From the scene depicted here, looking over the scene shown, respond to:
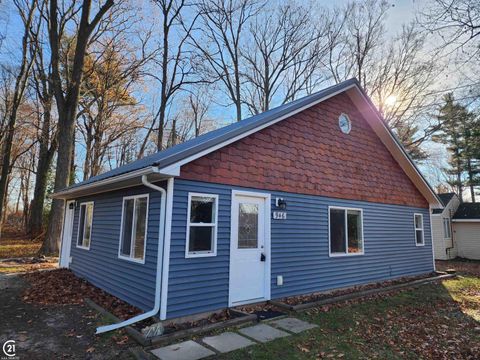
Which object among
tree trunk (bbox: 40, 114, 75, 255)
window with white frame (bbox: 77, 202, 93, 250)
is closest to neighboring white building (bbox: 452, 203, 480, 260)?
window with white frame (bbox: 77, 202, 93, 250)

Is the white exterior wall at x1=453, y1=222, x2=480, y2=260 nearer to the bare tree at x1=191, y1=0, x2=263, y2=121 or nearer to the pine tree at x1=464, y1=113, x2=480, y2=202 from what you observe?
the pine tree at x1=464, y1=113, x2=480, y2=202

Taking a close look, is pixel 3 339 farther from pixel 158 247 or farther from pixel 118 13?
pixel 118 13

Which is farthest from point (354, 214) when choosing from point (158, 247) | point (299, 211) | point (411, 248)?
point (158, 247)

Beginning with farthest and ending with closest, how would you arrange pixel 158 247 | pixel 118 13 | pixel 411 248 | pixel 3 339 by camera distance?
pixel 118 13, pixel 411 248, pixel 158 247, pixel 3 339

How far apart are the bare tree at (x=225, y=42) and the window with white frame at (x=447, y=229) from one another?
47.5 ft

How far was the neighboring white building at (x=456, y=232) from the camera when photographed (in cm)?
1816

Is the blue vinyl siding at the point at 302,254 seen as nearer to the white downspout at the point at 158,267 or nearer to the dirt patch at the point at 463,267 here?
the white downspout at the point at 158,267

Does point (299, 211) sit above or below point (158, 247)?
above

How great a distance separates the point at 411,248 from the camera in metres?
10.9

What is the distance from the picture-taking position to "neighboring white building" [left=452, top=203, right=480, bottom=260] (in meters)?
18.2

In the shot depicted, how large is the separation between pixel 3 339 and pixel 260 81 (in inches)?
788

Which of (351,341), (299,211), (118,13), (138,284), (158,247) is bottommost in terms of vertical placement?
(351,341)

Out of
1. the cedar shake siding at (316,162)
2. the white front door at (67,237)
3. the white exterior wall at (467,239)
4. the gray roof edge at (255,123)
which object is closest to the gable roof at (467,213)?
the white exterior wall at (467,239)

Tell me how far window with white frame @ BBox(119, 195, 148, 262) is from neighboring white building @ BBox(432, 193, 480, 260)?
1788 centimetres
